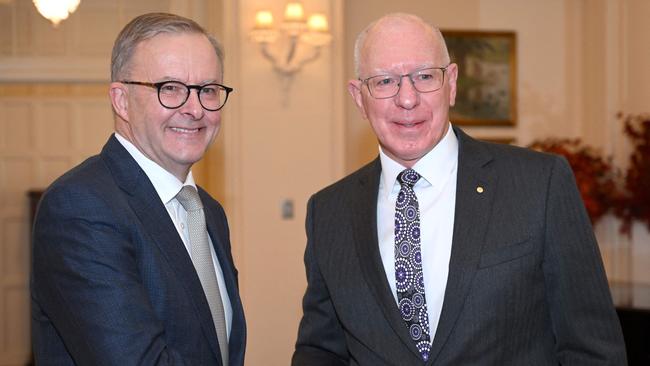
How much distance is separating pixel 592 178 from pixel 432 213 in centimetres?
464

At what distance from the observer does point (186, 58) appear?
7.09 feet

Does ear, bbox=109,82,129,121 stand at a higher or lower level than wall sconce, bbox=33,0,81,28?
lower

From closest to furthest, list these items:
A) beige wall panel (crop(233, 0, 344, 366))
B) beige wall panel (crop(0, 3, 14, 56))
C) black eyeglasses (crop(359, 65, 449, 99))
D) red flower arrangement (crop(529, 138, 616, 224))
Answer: black eyeglasses (crop(359, 65, 449, 99)), beige wall panel (crop(233, 0, 344, 366)), red flower arrangement (crop(529, 138, 616, 224)), beige wall panel (crop(0, 3, 14, 56))

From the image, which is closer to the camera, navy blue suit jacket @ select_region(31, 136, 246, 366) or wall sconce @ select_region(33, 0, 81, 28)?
navy blue suit jacket @ select_region(31, 136, 246, 366)

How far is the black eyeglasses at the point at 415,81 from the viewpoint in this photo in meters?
2.46

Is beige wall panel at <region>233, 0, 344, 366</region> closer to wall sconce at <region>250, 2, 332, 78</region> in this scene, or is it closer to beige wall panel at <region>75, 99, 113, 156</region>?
wall sconce at <region>250, 2, 332, 78</region>

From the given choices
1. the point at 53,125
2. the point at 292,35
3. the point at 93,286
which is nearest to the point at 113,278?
the point at 93,286

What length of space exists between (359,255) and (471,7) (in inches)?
207

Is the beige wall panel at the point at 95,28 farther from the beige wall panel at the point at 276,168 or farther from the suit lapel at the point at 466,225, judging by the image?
the suit lapel at the point at 466,225

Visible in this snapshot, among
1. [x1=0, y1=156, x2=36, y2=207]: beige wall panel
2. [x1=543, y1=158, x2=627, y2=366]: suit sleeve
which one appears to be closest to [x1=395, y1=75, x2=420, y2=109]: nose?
[x1=543, y1=158, x2=627, y2=366]: suit sleeve

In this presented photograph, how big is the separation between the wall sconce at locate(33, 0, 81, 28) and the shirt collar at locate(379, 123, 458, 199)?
4655mm

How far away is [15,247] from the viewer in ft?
26.0

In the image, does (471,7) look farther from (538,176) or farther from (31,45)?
(538,176)

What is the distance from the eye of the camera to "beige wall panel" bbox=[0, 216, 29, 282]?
7.85 meters
